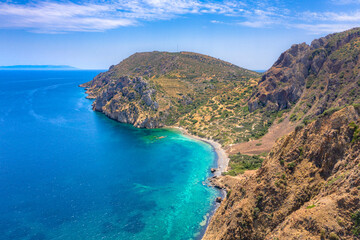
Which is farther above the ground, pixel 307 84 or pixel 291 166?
pixel 307 84

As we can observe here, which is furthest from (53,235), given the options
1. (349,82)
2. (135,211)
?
(349,82)

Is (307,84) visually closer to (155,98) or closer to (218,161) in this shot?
(218,161)

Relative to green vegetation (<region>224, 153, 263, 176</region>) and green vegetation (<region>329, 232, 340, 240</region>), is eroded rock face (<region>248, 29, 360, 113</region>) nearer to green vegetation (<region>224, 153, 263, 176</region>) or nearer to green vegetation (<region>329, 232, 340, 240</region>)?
green vegetation (<region>224, 153, 263, 176</region>)

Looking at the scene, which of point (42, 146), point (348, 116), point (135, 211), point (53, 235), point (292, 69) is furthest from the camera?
point (292, 69)

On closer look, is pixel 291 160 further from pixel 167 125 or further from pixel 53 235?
pixel 167 125

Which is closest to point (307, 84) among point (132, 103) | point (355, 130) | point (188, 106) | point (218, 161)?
point (218, 161)

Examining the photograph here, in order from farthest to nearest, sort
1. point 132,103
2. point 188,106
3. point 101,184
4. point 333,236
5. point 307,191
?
point 188,106
point 132,103
point 101,184
point 307,191
point 333,236

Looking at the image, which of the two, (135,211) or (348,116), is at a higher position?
(348,116)
